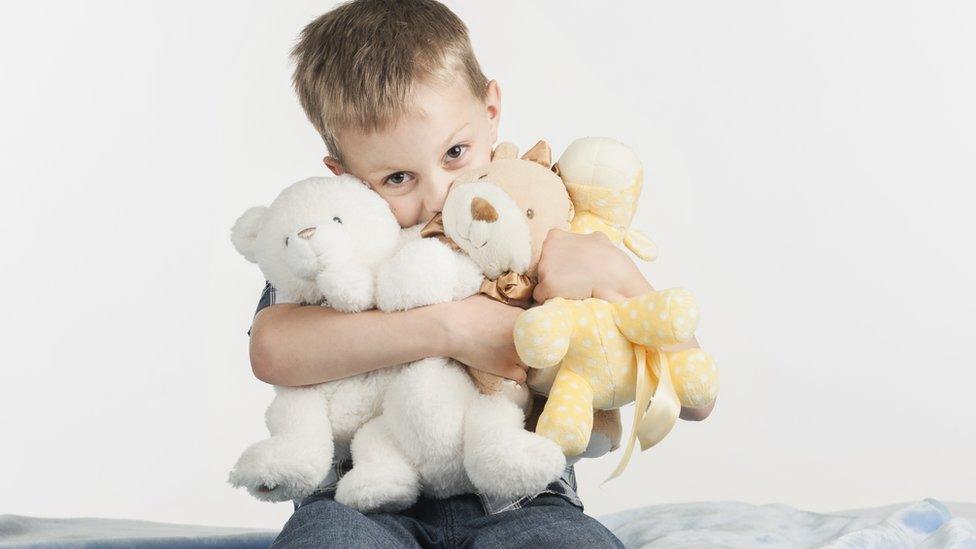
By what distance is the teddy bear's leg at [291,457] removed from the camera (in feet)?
4.79

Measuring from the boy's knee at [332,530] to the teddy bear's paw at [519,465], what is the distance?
0.14 meters

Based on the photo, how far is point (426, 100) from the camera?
1582mm

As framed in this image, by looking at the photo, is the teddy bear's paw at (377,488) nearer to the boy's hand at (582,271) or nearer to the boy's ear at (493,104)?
the boy's hand at (582,271)

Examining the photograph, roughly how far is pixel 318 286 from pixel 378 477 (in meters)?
0.28

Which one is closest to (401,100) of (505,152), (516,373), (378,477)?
(505,152)

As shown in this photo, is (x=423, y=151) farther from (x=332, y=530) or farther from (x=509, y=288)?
(x=332, y=530)

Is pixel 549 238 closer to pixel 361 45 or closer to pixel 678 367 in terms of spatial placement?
pixel 678 367

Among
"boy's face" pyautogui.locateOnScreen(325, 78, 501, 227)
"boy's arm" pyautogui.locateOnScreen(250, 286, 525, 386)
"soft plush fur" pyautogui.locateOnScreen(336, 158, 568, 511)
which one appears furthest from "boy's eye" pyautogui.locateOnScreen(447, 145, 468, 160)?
"boy's arm" pyautogui.locateOnScreen(250, 286, 525, 386)

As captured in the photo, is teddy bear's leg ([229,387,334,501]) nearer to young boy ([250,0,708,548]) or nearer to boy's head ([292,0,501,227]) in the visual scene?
young boy ([250,0,708,548])

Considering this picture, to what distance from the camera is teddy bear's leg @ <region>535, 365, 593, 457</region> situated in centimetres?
141

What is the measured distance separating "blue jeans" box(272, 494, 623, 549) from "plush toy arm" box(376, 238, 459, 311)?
10.6 inches

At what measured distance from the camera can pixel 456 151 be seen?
163cm

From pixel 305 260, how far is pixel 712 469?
6.79 feet

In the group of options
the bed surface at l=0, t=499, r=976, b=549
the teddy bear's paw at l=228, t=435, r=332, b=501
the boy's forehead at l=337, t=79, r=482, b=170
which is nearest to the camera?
the teddy bear's paw at l=228, t=435, r=332, b=501
